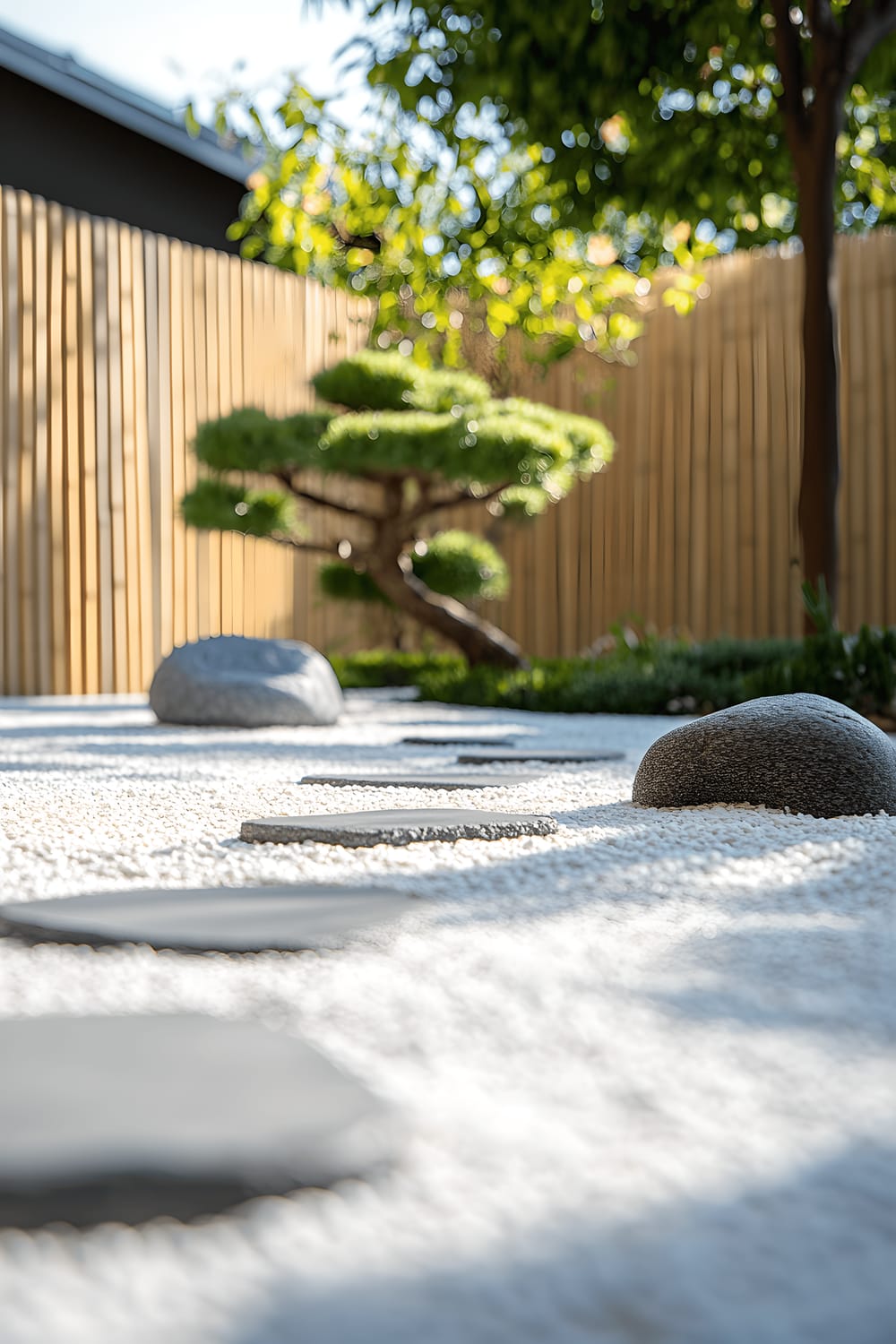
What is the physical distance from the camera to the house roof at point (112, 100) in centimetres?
801

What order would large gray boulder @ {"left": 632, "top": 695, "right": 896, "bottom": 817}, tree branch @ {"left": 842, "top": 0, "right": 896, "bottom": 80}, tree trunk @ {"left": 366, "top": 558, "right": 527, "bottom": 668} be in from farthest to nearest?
tree trunk @ {"left": 366, "top": 558, "right": 527, "bottom": 668} < tree branch @ {"left": 842, "top": 0, "right": 896, "bottom": 80} < large gray boulder @ {"left": 632, "top": 695, "right": 896, "bottom": 817}

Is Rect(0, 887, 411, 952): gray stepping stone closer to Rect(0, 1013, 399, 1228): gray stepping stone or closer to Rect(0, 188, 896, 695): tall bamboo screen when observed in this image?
Rect(0, 1013, 399, 1228): gray stepping stone

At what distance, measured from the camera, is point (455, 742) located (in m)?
3.70

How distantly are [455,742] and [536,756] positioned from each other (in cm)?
63

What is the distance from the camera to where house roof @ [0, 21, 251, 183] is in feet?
26.3

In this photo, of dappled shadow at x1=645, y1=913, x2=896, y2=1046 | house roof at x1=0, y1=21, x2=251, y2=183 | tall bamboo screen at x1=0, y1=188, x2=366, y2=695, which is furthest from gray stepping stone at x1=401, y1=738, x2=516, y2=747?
house roof at x1=0, y1=21, x2=251, y2=183

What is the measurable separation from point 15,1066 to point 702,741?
1.55 m

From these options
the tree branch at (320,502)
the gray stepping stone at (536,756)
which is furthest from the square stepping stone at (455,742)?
the tree branch at (320,502)

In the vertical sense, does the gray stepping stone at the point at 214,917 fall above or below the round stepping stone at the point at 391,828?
below

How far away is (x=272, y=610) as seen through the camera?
767cm

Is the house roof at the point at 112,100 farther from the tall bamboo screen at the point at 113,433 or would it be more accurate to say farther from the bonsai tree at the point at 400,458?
the bonsai tree at the point at 400,458

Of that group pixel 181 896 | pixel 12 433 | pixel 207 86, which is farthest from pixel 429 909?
pixel 207 86

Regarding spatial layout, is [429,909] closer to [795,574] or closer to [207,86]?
[795,574]

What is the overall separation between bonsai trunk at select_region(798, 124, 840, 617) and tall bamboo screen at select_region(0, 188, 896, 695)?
2.61 meters
